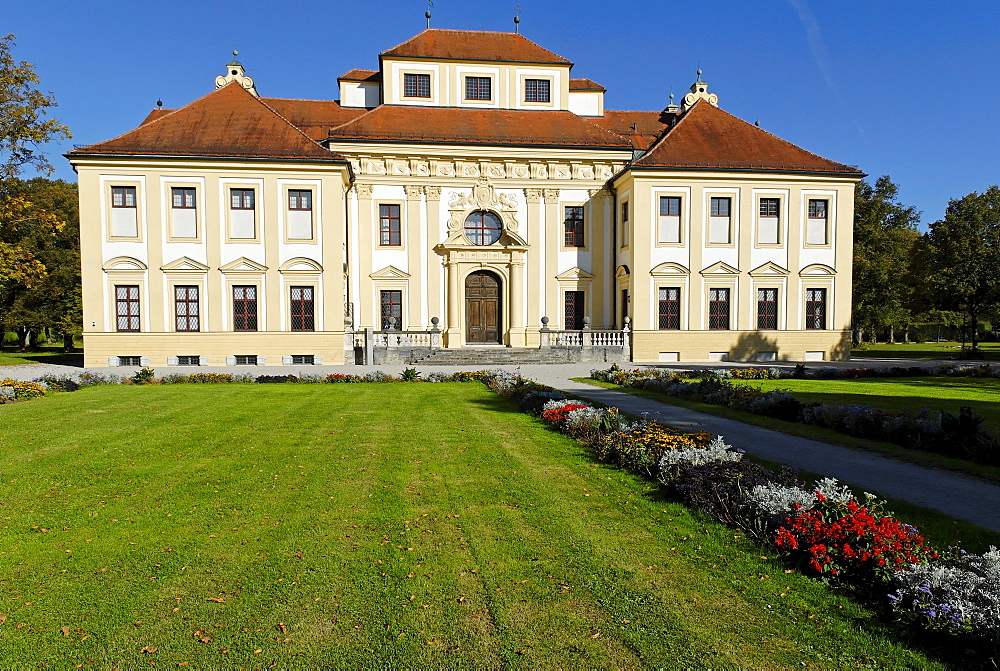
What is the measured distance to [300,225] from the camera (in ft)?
92.7

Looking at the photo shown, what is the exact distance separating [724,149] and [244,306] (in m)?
25.3

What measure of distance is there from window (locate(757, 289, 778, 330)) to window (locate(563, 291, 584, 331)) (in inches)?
360

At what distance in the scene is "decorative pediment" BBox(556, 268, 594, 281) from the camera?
31.8m

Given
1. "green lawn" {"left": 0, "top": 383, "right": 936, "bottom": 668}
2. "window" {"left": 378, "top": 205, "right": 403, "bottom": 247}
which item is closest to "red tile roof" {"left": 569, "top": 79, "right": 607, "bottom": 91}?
"window" {"left": 378, "top": 205, "right": 403, "bottom": 247}

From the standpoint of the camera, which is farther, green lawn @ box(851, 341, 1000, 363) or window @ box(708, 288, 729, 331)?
green lawn @ box(851, 341, 1000, 363)

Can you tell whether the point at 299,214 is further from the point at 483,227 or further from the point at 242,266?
the point at 483,227

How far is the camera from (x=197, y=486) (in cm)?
741

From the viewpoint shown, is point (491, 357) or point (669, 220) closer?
point (491, 357)

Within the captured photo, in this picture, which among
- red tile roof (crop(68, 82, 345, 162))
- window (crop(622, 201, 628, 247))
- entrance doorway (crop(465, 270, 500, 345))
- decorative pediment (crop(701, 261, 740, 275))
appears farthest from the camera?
entrance doorway (crop(465, 270, 500, 345))

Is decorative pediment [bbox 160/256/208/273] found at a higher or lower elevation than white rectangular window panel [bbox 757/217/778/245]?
lower

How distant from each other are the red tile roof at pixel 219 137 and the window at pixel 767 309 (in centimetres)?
2219

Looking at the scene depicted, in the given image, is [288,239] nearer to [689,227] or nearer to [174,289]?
[174,289]

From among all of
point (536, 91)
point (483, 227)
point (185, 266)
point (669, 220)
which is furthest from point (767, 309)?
point (185, 266)

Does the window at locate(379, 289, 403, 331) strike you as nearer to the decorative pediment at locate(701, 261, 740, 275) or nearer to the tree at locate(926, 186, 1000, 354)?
the decorative pediment at locate(701, 261, 740, 275)
